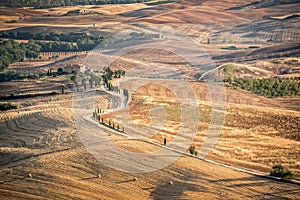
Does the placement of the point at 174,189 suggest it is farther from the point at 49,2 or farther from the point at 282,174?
the point at 49,2

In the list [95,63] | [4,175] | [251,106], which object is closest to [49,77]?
[95,63]

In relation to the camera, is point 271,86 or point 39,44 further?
point 39,44

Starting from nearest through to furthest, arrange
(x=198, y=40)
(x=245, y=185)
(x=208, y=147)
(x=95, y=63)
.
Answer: (x=245, y=185)
(x=208, y=147)
(x=95, y=63)
(x=198, y=40)

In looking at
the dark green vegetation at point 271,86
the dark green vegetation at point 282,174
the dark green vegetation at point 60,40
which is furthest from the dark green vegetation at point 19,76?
the dark green vegetation at point 282,174

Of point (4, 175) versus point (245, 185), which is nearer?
point (245, 185)

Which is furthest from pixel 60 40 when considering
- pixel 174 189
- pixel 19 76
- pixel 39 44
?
pixel 174 189

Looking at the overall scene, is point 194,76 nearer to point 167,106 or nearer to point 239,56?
point 239,56

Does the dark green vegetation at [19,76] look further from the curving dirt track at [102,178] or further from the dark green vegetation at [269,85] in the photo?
the curving dirt track at [102,178]
